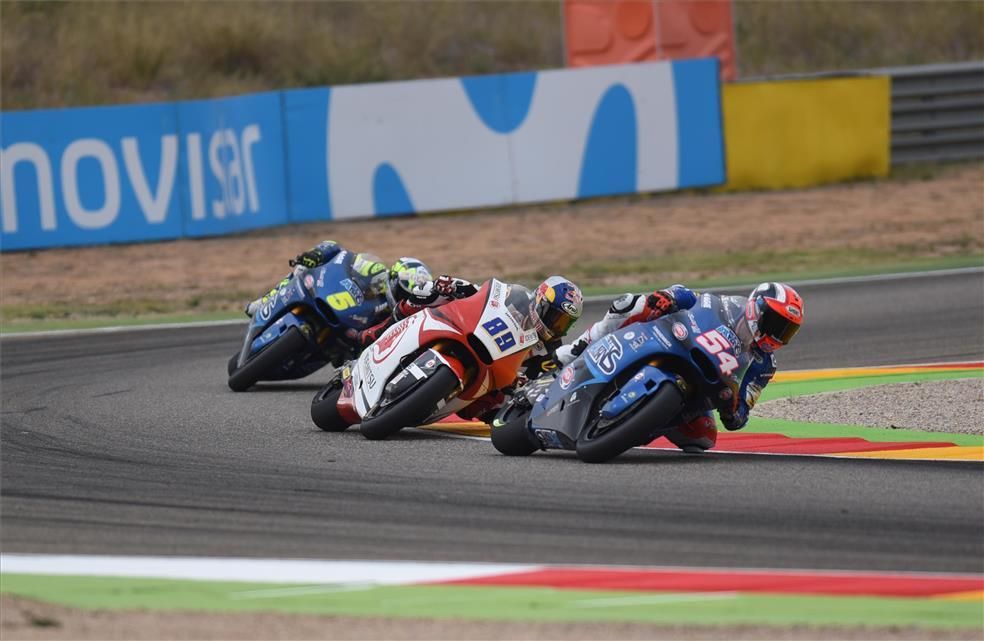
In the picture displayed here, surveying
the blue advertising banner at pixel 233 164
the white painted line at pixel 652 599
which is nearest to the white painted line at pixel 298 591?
the white painted line at pixel 652 599

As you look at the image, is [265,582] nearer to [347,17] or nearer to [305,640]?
[305,640]

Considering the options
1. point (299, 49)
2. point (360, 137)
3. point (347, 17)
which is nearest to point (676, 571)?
point (360, 137)

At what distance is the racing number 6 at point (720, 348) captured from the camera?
29.7 ft

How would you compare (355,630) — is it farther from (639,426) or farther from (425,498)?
(639,426)

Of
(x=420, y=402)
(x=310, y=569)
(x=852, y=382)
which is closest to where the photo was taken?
(x=310, y=569)

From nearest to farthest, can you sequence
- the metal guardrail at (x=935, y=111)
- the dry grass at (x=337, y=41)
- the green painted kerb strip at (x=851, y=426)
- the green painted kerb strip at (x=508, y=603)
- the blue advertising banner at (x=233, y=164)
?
the green painted kerb strip at (x=508, y=603) < the green painted kerb strip at (x=851, y=426) < the blue advertising banner at (x=233, y=164) < the metal guardrail at (x=935, y=111) < the dry grass at (x=337, y=41)

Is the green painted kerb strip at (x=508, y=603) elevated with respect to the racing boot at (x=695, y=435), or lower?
elevated

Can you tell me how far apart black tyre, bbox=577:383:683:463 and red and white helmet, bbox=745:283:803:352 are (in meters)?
0.58

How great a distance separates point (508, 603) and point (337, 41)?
2753cm

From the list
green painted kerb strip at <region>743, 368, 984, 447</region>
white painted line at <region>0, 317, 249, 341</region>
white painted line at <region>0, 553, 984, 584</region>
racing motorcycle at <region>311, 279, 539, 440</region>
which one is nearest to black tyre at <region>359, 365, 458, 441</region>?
racing motorcycle at <region>311, 279, 539, 440</region>

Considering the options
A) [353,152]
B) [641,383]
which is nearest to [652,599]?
[641,383]

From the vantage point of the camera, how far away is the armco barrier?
20531mm

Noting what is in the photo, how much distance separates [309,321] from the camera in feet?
41.3

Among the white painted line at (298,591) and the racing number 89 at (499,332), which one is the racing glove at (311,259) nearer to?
the racing number 89 at (499,332)
